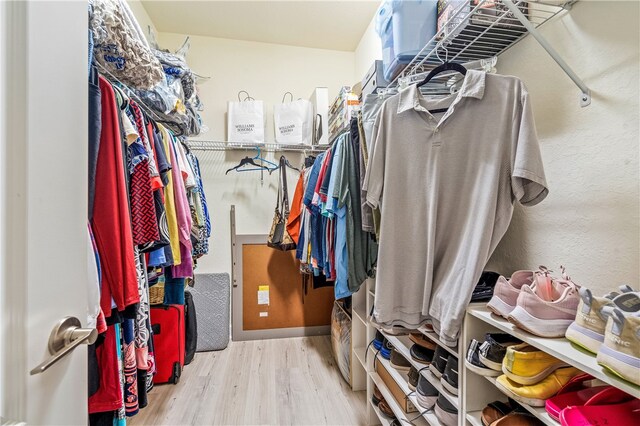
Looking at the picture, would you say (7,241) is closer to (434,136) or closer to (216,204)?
(434,136)

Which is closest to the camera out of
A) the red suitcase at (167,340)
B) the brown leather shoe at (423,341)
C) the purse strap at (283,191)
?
the brown leather shoe at (423,341)

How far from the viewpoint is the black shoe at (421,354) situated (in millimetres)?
1099

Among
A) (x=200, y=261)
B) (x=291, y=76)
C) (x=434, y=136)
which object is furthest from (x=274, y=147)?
(x=434, y=136)

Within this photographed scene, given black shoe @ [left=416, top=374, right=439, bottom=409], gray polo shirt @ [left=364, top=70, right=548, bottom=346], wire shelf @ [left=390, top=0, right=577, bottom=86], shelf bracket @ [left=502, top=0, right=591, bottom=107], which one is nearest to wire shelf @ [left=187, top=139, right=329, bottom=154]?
wire shelf @ [left=390, top=0, right=577, bottom=86]

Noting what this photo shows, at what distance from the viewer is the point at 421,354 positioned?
43.9 inches

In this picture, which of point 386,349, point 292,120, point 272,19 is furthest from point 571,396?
point 272,19

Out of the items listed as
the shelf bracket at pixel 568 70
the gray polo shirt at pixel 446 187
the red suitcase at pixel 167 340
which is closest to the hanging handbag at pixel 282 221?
the red suitcase at pixel 167 340

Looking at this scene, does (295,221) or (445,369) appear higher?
(295,221)

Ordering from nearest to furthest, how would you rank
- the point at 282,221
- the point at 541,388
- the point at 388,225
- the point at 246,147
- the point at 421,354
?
1. the point at 541,388
2. the point at 388,225
3. the point at 421,354
4. the point at 282,221
5. the point at 246,147

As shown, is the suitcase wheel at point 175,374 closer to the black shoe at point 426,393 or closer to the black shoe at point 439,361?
the black shoe at point 426,393

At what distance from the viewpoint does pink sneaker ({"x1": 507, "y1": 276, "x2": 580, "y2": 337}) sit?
62cm

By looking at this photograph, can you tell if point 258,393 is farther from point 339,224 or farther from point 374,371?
point 339,224

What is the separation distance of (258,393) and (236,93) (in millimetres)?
2365

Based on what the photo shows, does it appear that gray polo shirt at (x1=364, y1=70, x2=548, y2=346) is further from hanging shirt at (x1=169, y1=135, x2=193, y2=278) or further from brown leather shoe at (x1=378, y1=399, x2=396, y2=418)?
hanging shirt at (x1=169, y1=135, x2=193, y2=278)
